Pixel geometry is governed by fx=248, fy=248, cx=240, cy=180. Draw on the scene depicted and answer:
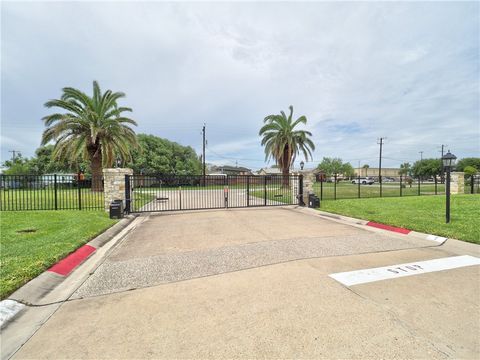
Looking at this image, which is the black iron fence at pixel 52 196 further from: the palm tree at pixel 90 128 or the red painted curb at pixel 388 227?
the red painted curb at pixel 388 227

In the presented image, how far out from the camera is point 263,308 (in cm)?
327

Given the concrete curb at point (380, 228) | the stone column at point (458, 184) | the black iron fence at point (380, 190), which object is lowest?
the concrete curb at point (380, 228)

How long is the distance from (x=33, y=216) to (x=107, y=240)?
4.44m

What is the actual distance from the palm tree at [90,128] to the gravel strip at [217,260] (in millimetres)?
14023

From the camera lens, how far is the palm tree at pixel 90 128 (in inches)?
690

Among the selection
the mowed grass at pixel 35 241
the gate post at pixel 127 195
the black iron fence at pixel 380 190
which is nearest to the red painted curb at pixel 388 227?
the black iron fence at pixel 380 190

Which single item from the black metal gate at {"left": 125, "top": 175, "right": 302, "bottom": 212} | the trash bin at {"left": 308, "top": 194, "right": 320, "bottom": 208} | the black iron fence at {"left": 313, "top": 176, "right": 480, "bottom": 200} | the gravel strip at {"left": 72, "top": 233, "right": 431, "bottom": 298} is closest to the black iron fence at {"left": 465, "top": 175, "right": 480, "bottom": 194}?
the black iron fence at {"left": 313, "top": 176, "right": 480, "bottom": 200}

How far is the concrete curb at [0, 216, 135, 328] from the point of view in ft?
10.8

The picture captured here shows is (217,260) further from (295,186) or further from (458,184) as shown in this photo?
(458,184)

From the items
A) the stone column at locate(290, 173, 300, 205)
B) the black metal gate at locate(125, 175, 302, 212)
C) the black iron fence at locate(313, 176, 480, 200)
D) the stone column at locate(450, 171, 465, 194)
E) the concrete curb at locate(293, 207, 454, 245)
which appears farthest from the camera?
the stone column at locate(450, 171, 465, 194)

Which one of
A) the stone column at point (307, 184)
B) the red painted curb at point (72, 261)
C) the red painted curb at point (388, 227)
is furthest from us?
the stone column at point (307, 184)

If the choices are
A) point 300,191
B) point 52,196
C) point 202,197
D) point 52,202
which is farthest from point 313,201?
point 52,196

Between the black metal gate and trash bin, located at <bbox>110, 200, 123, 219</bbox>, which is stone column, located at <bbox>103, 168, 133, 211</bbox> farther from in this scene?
trash bin, located at <bbox>110, 200, 123, 219</bbox>

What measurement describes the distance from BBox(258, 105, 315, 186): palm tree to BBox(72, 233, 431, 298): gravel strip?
18.4 meters
